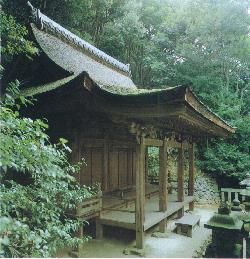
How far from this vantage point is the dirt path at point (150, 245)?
715 cm

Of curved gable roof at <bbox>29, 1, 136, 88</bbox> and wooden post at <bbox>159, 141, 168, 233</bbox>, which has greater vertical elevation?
curved gable roof at <bbox>29, 1, 136, 88</bbox>

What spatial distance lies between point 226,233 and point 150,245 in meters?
4.16

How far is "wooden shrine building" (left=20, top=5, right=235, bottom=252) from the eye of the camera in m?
6.11

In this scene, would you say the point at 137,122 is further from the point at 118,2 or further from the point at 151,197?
the point at 118,2

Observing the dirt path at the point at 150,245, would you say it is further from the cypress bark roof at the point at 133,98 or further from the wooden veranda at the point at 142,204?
the cypress bark roof at the point at 133,98

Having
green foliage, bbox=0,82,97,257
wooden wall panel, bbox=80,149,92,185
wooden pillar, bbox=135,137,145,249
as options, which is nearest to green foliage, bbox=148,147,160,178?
wooden wall panel, bbox=80,149,92,185

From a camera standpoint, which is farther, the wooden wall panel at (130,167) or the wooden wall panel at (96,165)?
the wooden wall panel at (130,167)

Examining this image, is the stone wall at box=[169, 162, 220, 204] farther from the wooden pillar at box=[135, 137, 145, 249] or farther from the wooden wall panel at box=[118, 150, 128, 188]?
the wooden pillar at box=[135, 137, 145, 249]

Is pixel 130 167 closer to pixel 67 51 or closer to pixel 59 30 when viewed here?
pixel 67 51

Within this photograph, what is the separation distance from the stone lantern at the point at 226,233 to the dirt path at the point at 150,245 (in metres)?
3.40

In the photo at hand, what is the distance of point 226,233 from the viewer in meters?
3.94

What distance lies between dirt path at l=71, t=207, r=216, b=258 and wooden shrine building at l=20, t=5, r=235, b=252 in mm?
476

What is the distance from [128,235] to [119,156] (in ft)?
11.3

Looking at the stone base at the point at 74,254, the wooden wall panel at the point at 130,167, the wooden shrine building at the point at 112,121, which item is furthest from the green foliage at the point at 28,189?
the wooden wall panel at the point at 130,167
